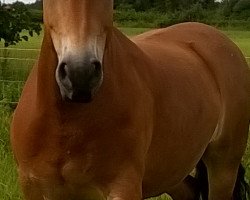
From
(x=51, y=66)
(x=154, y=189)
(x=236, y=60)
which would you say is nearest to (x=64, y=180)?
(x=51, y=66)

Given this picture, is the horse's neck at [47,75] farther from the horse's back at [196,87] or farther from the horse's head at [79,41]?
the horse's back at [196,87]

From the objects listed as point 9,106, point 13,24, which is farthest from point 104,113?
point 13,24

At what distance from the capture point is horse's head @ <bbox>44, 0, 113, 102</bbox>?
2.41m

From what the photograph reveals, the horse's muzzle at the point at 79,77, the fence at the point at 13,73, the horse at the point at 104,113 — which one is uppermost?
the horse's muzzle at the point at 79,77

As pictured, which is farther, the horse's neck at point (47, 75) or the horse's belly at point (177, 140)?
the horse's belly at point (177, 140)

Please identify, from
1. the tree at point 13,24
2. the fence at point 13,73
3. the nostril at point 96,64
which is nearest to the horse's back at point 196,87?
the nostril at point 96,64

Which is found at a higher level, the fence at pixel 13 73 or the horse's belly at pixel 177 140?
the horse's belly at pixel 177 140

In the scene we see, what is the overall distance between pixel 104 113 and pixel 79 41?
2.04ft

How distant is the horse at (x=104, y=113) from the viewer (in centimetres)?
257

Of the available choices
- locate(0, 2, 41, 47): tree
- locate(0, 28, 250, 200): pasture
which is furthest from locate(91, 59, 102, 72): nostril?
locate(0, 2, 41, 47): tree

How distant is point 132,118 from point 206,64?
1389mm

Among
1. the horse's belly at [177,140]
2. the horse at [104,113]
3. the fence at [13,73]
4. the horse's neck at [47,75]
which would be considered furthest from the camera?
the fence at [13,73]

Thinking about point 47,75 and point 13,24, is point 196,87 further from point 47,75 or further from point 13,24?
point 13,24

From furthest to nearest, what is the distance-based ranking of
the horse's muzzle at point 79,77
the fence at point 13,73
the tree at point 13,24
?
the tree at point 13,24
the fence at point 13,73
the horse's muzzle at point 79,77
